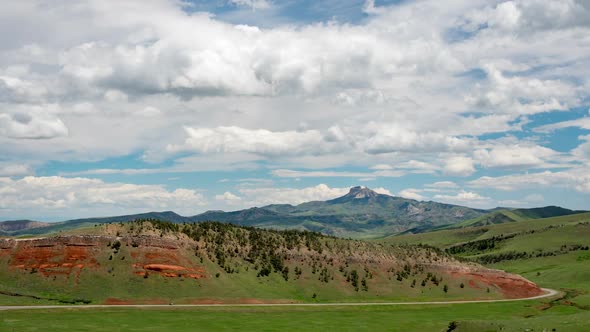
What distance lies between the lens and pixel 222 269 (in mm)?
103062

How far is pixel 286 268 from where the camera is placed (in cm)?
10944

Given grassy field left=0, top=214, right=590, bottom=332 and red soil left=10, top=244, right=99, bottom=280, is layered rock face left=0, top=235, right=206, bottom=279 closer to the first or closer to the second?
red soil left=10, top=244, right=99, bottom=280

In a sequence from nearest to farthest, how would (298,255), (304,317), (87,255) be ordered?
(304,317)
(87,255)
(298,255)

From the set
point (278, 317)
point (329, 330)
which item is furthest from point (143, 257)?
point (329, 330)

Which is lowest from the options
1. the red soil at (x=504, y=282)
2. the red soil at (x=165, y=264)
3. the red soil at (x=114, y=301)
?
the red soil at (x=504, y=282)

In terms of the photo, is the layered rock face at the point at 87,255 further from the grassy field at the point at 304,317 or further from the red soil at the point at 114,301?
the red soil at the point at 114,301

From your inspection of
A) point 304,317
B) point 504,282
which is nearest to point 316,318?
point 304,317

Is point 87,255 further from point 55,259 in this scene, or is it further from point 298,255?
point 298,255

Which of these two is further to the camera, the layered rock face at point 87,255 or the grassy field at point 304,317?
the layered rock face at point 87,255

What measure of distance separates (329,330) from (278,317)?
42.6 ft

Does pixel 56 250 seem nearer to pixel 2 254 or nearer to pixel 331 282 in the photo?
pixel 2 254

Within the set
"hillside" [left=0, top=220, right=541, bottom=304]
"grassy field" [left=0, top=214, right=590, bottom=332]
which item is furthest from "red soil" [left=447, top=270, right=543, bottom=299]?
"grassy field" [left=0, top=214, right=590, bottom=332]

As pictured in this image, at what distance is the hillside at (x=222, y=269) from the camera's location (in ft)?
285

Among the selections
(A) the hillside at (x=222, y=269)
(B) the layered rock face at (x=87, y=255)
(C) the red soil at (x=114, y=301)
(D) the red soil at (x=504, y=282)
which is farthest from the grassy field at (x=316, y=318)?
(B) the layered rock face at (x=87, y=255)
